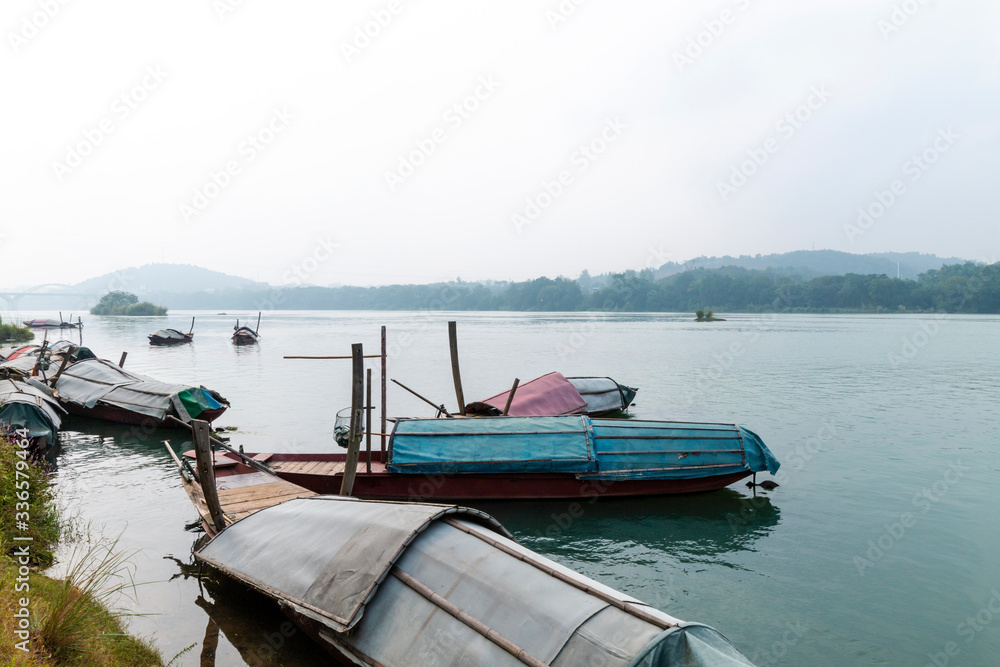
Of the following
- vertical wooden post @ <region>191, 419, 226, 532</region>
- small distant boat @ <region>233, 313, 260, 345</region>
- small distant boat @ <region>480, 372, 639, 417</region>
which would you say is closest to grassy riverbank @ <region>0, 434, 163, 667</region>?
vertical wooden post @ <region>191, 419, 226, 532</region>

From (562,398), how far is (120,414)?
51.6ft

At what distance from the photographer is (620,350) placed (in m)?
55.6

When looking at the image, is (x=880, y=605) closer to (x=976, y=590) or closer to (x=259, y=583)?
(x=976, y=590)

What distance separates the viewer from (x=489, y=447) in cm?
1311

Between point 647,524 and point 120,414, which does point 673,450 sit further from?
point 120,414

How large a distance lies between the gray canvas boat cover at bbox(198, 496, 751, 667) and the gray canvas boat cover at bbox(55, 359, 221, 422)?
13.9 metres

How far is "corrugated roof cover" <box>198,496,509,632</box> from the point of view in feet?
20.6

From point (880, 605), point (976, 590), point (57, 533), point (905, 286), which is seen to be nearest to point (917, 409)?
point (976, 590)

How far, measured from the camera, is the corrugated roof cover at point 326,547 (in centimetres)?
627

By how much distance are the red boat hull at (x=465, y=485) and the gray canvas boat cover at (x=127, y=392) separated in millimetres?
8107

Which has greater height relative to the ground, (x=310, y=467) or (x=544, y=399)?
(x=544, y=399)

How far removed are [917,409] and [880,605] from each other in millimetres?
19554

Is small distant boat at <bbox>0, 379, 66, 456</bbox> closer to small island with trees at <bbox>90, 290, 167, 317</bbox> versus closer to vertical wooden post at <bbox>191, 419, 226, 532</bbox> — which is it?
vertical wooden post at <bbox>191, 419, 226, 532</bbox>

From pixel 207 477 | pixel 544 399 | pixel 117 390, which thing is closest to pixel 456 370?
pixel 544 399
